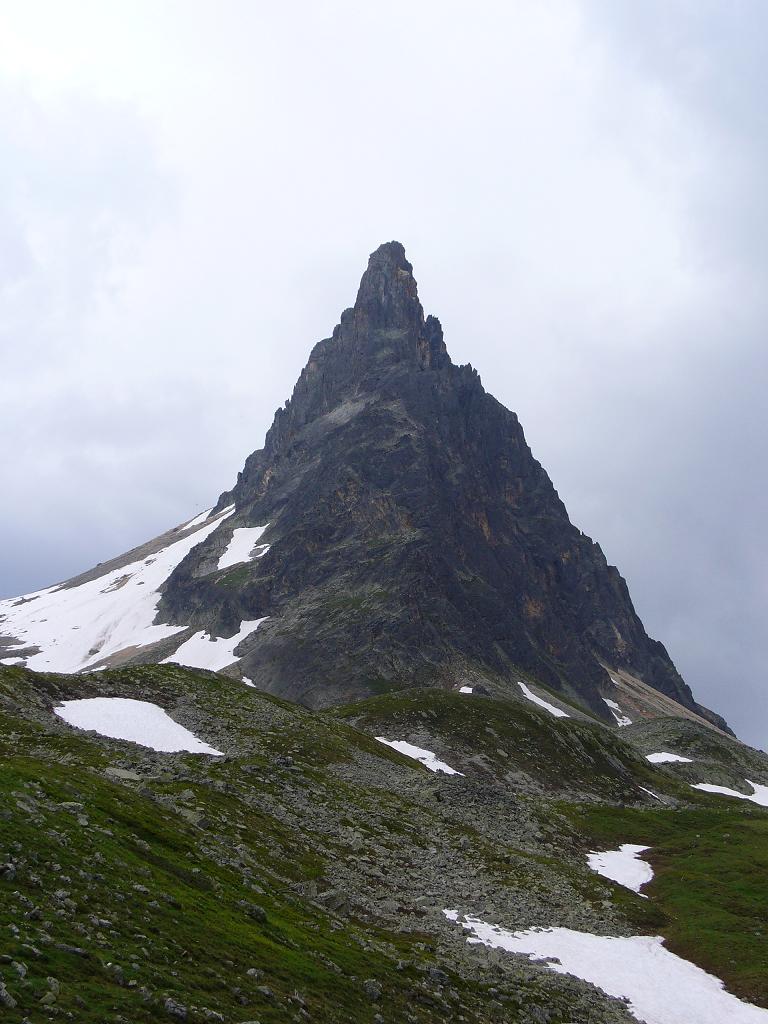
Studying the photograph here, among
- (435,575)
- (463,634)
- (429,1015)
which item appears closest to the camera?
(429,1015)

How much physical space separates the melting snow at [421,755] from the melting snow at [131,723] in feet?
113

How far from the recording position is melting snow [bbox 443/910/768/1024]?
1463 inches

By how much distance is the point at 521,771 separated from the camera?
99.8 metres

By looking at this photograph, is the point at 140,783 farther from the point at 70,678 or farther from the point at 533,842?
the point at 533,842

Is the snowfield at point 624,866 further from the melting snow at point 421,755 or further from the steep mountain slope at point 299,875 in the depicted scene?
the melting snow at point 421,755

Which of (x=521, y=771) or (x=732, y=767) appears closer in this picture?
(x=521, y=771)

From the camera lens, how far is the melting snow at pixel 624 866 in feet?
204

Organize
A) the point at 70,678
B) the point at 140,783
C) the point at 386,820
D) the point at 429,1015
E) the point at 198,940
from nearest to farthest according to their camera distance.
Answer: the point at 198,940, the point at 429,1015, the point at 140,783, the point at 386,820, the point at 70,678

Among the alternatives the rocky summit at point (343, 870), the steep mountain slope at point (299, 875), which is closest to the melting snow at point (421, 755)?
the rocky summit at point (343, 870)

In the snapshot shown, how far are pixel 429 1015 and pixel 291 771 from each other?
3518 cm

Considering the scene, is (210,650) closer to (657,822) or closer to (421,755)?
(421,755)

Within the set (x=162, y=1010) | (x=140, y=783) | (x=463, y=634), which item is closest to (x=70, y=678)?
(x=140, y=783)

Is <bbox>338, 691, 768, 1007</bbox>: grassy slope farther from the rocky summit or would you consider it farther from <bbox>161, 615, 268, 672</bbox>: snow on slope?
<bbox>161, 615, 268, 672</bbox>: snow on slope

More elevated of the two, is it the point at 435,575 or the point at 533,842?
the point at 435,575
